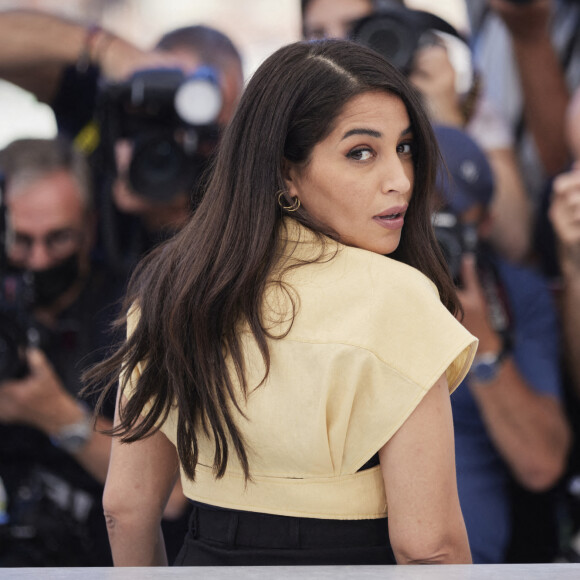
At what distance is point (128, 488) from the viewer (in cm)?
108

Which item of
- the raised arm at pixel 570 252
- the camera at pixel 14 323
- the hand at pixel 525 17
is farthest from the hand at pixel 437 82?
the camera at pixel 14 323

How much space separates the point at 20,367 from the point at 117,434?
4.06 feet

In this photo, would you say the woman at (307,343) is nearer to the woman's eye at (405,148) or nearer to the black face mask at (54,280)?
the woman's eye at (405,148)

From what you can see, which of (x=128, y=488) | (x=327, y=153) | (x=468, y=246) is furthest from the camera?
(x=468, y=246)

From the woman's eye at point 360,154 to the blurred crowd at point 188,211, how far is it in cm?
94

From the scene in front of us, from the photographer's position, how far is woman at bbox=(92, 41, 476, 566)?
34.1 inches

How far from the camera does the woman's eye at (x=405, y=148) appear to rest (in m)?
1.02

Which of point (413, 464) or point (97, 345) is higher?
point (413, 464)

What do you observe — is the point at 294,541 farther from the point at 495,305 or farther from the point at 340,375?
the point at 495,305

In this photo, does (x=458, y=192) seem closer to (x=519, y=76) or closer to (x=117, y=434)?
(x=519, y=76)

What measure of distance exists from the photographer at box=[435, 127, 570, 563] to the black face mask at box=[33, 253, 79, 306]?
1.04 meters

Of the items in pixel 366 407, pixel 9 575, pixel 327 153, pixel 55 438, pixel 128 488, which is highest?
pixel 327 153


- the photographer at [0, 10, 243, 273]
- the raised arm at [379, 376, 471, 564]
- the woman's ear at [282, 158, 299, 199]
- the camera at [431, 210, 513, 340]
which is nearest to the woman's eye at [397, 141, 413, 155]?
the woman's ear at [282, 158, 299, 199]

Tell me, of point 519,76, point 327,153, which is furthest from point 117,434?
point 519,76
